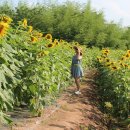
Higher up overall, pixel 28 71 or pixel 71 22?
pixel 71 22

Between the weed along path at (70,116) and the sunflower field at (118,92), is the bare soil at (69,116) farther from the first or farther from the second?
the sunflower field at (118,92)

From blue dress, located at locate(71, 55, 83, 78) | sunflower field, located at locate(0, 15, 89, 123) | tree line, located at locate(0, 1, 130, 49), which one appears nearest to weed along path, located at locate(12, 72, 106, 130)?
sunflower field, located at locate(0, 15, 89, 123)

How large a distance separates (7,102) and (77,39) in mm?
26049

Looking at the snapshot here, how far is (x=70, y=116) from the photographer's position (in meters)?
7.95

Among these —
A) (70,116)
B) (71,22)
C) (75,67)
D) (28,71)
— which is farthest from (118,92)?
(71,22)

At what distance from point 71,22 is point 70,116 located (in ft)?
81.8

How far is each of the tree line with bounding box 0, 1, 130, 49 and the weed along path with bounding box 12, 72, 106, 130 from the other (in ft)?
65.6

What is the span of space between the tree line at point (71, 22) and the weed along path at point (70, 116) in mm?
20000

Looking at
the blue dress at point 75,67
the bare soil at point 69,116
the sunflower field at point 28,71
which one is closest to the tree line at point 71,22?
the blue dress at point 75,67

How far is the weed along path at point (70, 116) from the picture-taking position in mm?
6649

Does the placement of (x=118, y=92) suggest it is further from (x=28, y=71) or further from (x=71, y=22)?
(x=71, y=22)

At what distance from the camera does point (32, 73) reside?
679 centimetres

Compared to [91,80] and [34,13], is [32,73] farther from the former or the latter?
[34,13]

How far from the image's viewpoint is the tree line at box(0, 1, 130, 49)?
1246 inches
